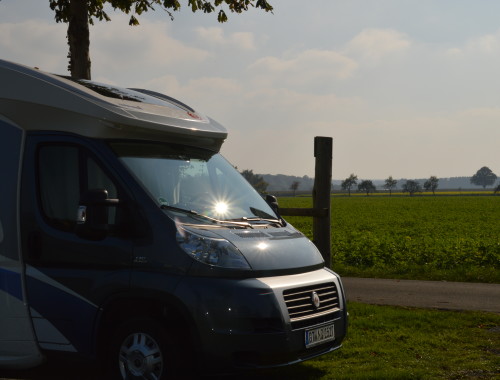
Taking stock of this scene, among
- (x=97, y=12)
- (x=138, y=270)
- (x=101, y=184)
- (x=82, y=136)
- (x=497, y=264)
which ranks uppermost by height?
(x=97, y=12)

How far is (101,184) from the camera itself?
5664mm

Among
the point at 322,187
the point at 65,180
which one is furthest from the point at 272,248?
the point at 322,187

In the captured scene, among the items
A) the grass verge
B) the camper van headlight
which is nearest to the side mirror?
the camper van headlight

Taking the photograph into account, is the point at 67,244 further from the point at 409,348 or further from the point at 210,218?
the point at 409,348

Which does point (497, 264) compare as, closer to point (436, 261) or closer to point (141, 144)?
point (436, 261)

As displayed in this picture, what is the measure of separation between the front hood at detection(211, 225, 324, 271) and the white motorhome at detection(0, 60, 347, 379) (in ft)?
0.04

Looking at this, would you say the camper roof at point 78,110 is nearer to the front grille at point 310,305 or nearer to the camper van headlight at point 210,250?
the camper van headlight at point 210,250

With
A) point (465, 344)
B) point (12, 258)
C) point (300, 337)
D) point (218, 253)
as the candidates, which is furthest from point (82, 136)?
point (465, 344)

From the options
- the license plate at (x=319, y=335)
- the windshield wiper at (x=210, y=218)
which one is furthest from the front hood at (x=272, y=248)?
the license plate at (x=319, y=335)

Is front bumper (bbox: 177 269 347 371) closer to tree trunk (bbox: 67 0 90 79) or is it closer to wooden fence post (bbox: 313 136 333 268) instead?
wooden fence post (bbox: 313 136 333 268)

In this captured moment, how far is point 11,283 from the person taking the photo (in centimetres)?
580

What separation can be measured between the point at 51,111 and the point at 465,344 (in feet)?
16.5

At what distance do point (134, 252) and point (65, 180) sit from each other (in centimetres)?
96

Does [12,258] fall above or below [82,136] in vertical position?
below
